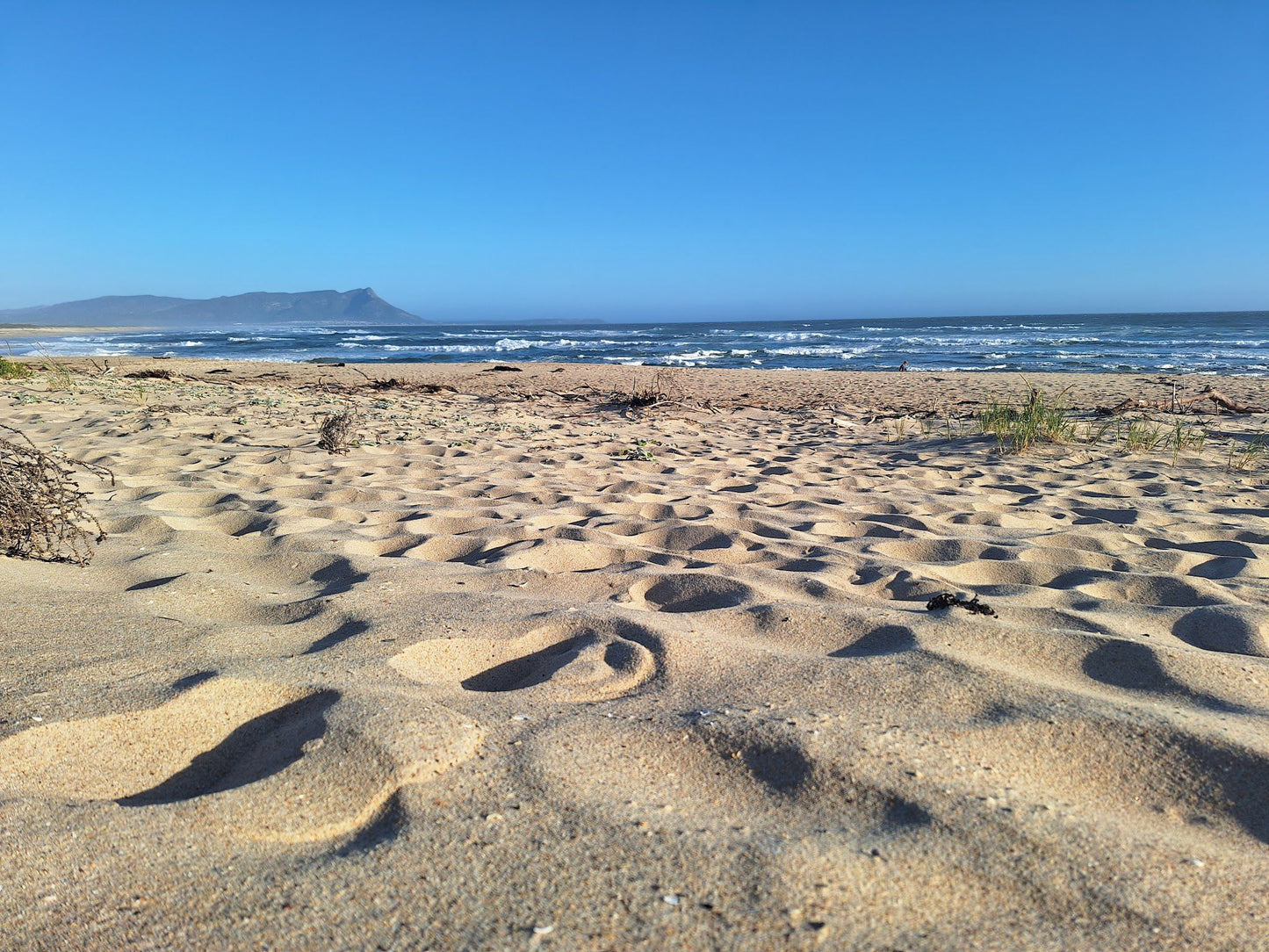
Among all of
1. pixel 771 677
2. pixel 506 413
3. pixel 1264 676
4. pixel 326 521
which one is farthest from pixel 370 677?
pixel 506 413

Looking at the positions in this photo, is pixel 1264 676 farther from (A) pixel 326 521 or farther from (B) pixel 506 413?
(B) pixel 506 413

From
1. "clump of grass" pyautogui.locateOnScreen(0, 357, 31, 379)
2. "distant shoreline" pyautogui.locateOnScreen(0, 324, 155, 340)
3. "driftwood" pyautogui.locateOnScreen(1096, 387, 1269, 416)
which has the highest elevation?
"distant shoreline" pyautogui.locateOnScreen(0, 324, 155, 340)

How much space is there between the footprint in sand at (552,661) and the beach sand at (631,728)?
0.01 m

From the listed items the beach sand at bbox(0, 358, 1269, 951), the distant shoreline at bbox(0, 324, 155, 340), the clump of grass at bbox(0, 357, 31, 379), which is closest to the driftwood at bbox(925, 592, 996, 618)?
the beach sand at bbox(0, 358, 1269, 951)

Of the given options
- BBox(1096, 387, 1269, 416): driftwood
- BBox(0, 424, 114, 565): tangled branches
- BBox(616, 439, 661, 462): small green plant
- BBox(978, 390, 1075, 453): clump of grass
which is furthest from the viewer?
BBox(1096, 387, 1269, 416): driftwood

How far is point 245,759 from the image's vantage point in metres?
1.47

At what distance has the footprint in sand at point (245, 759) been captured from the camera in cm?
125

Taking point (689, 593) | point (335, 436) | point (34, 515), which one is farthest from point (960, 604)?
point (335, 436)

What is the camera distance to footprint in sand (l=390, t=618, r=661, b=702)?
177cm

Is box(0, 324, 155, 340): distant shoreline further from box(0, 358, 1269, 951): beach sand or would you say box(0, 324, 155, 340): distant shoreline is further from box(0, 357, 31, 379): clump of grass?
box(0, 358, 1269, 951): beach sand

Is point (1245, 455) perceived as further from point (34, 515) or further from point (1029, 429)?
point (34, 515)

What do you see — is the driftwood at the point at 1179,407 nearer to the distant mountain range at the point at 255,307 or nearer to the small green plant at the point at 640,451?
the small green plant at the point at 640,451

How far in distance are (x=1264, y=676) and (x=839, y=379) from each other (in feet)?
36.2

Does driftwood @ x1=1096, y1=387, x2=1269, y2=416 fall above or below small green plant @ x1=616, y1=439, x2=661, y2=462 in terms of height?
above
